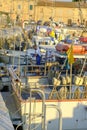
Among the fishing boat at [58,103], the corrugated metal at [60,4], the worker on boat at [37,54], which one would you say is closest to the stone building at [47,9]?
the corrugated metal at [60,4]

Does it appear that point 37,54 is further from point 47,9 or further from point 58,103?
point 47,9

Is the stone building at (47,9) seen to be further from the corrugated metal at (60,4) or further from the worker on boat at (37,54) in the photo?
the worker on boat at (37,54)

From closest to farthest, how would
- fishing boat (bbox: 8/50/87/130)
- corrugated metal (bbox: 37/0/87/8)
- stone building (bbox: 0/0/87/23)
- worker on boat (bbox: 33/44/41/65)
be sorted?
fishing boat (bbox: 8/50/87/130) → worker on boat (bbox: 33/44/41/65) → stone building (bbox: 0/0/87/23) → corrugated metal (bbox: 37/0/87/8)

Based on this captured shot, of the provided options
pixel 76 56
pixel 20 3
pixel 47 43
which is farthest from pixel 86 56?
pixel 20 3

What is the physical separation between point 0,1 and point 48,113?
4442 cm

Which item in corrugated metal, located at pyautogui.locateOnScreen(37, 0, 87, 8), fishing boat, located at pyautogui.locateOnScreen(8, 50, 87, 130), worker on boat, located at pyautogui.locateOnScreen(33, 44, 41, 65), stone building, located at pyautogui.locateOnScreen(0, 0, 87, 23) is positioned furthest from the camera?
corrugated metal, located at pyautogui.locateOnScreen(37, 0, 87, 8)

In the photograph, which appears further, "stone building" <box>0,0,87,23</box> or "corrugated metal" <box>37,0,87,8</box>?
"corrugated metal" <box>37,0,87,8</box>

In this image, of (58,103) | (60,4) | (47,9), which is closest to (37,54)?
(58,103)

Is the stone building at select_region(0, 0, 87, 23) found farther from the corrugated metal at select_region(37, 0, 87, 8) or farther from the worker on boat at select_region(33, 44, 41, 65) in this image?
the worker on boat at select_region(33, 44, 41, 65)

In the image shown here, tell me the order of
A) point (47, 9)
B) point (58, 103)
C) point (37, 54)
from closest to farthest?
point (58, 103), point (37, 54), point (47, 9)

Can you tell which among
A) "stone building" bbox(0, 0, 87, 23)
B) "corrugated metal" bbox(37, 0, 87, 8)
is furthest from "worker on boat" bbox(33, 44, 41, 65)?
"corrugated metal" bbox(37, 0, 87, 8)

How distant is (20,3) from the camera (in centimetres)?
5681

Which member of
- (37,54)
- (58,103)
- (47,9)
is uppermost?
(58,103)

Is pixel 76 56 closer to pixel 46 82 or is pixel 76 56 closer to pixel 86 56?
pixel 86 56
